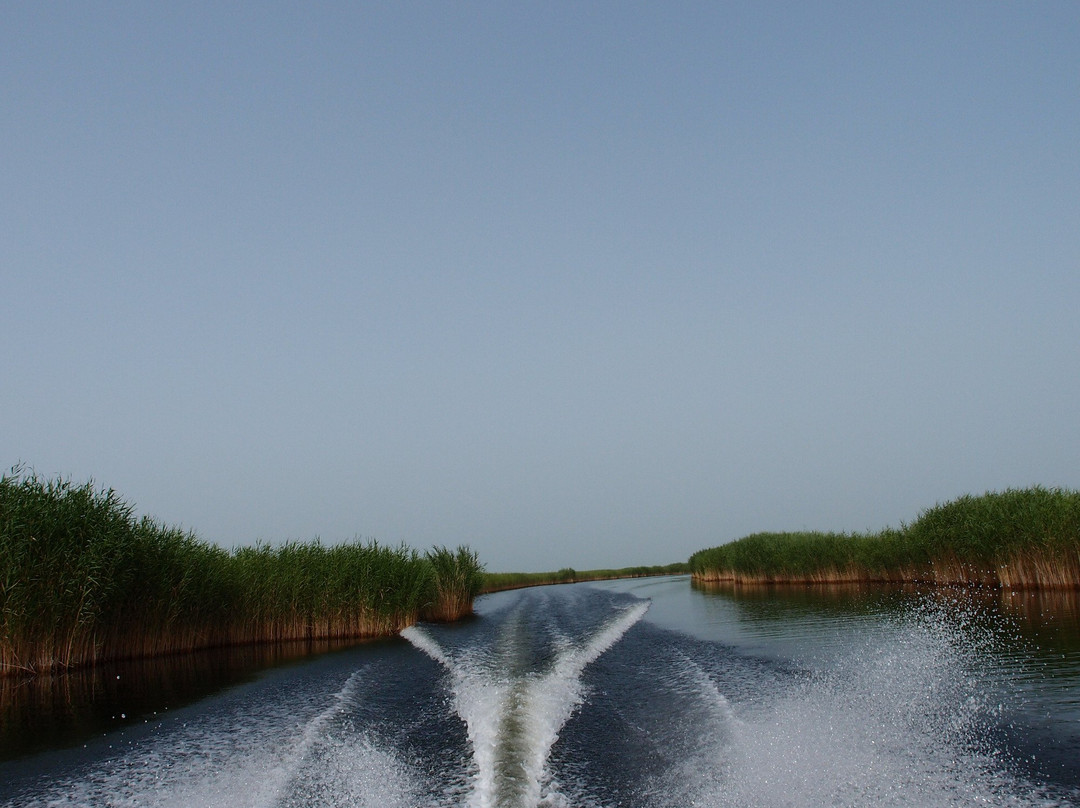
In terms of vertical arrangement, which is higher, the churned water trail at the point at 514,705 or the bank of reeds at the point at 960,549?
the bank of reeds at the point at 960,549

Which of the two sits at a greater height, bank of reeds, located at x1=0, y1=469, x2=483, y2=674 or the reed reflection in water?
bank of reeds, located at x1=0, y1=469, x2=483, y2=674

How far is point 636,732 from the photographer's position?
8.04 m

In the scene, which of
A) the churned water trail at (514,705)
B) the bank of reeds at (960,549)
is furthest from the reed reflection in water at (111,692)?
the bank of reeds at (960,549)

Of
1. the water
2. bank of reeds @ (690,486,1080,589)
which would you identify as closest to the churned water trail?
the water

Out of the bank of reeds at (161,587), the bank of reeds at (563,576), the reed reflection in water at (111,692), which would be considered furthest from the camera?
the bank of reeds at (563,576)

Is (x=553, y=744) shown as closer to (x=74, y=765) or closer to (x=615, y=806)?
(x=615, y=806)

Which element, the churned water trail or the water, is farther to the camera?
the churned water trail

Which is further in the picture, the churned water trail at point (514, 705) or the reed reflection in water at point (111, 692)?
the reed reflection in water at point (111, 692)

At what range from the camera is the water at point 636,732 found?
604cm

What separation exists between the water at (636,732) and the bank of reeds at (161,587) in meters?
4.70

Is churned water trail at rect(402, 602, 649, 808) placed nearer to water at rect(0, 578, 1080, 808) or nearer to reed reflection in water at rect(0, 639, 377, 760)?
Answer: water at rect(0, 578, 1080, 808)

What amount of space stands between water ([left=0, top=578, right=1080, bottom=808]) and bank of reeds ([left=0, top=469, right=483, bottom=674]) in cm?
470

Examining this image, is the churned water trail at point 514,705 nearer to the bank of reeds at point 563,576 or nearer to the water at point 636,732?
the water at point 636,732

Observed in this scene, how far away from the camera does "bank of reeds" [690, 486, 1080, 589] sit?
786 inches
